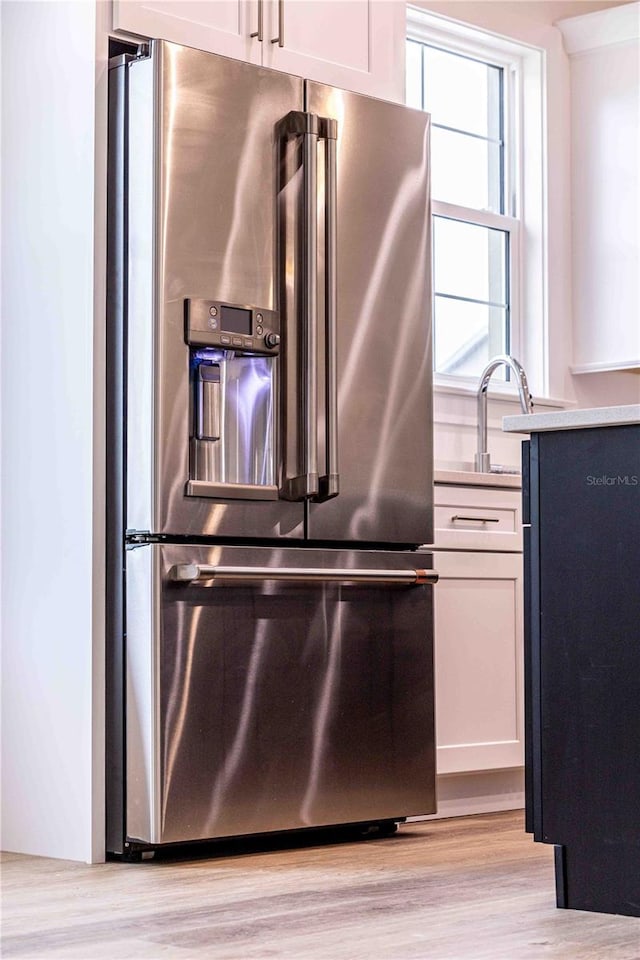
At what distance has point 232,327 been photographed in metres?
3.02

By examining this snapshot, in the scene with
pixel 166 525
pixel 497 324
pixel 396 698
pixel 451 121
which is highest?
pixel 451 121

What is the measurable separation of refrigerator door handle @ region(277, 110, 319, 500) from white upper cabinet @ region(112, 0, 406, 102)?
23cm

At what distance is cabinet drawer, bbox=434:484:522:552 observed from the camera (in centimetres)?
364

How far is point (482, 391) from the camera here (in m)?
4.22

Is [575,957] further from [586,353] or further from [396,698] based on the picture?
[586,353]

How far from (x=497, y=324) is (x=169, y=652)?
2.16 m

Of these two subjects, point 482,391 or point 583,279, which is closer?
point 482,391

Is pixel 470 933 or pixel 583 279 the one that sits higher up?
pixel 583 279

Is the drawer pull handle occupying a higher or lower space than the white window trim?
lower

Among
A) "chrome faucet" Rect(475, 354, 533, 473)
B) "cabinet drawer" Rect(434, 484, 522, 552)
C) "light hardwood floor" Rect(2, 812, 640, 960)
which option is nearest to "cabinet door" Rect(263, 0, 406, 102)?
"chrome faucet" Rect(475, 354, 533, 473)

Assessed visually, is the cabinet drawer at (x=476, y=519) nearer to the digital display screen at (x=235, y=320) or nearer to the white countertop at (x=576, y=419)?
the digital display screen at (x=235, y=320)

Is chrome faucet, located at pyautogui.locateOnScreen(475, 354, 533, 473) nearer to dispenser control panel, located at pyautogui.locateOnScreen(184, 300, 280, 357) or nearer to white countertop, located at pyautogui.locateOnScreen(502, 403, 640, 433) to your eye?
dispenser control panel, located at pyautogui.locateOnScreen(184, 300, 280, 357)

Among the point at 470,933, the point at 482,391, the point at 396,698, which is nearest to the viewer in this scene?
the point at 470,933

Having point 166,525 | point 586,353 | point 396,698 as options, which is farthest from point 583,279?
point 166,525
